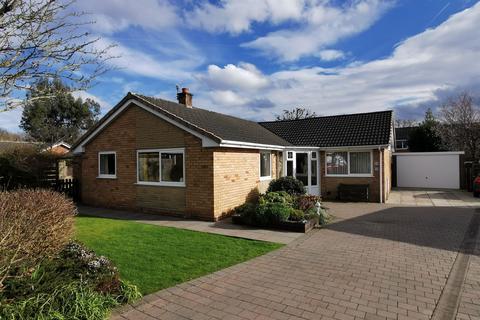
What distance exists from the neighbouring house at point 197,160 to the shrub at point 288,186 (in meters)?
0.70

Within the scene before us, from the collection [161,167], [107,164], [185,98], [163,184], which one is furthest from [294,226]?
[185,98]

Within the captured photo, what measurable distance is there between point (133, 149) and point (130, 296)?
911 centimetres

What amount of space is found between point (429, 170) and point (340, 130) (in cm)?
951

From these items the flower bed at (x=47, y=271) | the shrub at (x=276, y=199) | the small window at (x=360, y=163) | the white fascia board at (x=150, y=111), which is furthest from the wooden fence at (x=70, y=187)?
the small window at (x=360, y=163)

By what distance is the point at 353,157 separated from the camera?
16656 mm

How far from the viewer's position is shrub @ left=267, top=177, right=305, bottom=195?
1334 cm

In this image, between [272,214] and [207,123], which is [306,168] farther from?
[272,214]

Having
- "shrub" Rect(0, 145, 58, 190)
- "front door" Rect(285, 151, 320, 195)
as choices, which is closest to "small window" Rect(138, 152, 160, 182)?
"shrub" Rect(0, 145, 58, 190)

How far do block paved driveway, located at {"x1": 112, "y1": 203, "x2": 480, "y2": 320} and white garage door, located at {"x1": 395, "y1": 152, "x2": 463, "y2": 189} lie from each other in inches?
652

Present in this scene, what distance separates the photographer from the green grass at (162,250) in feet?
18.6

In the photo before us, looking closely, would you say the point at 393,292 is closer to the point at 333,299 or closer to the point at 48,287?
the point at 333,299

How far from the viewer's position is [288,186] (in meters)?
13.4

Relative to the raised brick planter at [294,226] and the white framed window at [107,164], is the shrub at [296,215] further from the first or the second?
the white framed window at [107,164]

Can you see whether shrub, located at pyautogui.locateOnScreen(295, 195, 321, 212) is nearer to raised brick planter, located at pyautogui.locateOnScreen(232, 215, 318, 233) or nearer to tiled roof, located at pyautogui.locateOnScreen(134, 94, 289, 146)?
raised brick planter, located at pyautogui.locateOnScreen(232, 215, 318, 233)
